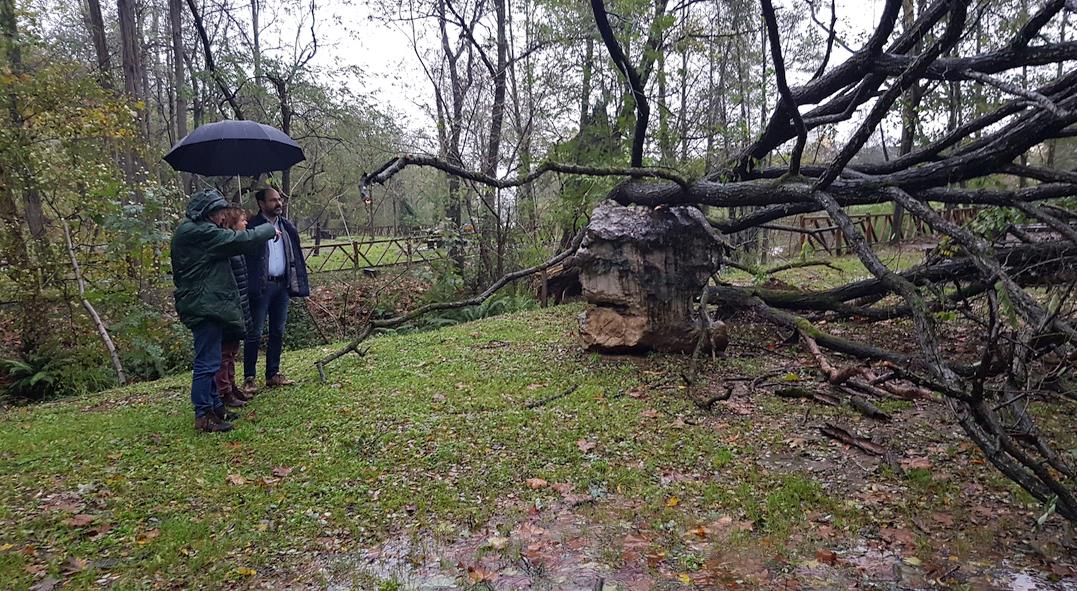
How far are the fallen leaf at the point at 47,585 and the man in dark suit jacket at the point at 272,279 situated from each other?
2.76 meters

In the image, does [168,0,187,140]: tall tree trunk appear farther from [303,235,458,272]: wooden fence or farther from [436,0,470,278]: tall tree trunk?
[436,0,470,278]: tall tree trunk

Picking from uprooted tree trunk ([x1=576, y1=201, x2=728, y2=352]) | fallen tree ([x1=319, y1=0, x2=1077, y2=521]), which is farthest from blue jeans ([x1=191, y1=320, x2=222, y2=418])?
uprooted tree trunk ([x1=576, y1=201, x2=728, y2=352])

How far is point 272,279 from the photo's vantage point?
5.21 m

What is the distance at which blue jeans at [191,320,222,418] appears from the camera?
427cm

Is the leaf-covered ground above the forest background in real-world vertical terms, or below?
below

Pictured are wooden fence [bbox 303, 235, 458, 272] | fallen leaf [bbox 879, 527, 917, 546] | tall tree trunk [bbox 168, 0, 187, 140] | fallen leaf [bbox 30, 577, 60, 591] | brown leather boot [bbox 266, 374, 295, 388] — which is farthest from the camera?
wooden fence [bbox 303, 235, 458, 272]

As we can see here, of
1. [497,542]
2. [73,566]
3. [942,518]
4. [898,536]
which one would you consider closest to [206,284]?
[73,566]

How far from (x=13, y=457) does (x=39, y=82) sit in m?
5.50

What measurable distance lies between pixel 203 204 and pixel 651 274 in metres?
3.95

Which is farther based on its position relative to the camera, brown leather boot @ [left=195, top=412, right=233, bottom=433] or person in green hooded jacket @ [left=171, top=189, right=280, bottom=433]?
brown leather boot @ [left=195, top=412, right=233, bottom=433]

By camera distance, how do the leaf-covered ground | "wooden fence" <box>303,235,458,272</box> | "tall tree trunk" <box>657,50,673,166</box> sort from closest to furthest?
1. the leaf-covered ground
2. "tall tree trunk" <box>657,50,673,166</box>
3. "wooden fence" <box>303,235,458,272</box>

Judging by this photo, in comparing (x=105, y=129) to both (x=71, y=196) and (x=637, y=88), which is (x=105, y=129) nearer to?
(x=71, y=196)

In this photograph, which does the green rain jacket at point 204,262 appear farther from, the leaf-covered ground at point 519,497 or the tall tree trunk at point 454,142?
the tall tree trunk at point 454,142

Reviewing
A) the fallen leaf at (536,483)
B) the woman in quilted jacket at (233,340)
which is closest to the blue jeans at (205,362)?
the woman in quilted jacket at (233,340)
